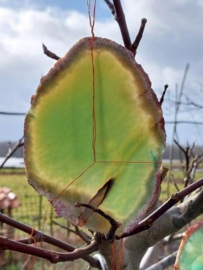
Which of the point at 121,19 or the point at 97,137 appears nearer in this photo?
the point at 97,137

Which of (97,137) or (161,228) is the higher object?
(97,137)

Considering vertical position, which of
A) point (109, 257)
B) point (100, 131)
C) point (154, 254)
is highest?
point (100, 131)

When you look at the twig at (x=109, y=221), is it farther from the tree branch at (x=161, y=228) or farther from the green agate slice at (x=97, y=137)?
the tree branch at (x=161, y=228)

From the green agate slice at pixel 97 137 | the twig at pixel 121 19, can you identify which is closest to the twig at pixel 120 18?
the twig at pixel 121 19

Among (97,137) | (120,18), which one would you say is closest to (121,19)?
(120,18)

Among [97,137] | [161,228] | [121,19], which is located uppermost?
[121,19]

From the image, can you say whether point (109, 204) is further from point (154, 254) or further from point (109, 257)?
point (154, 254)

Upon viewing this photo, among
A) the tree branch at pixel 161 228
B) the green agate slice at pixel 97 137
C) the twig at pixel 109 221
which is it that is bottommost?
the tree branch at pixel 161 228

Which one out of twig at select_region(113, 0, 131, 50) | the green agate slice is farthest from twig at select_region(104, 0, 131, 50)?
the green agate slice

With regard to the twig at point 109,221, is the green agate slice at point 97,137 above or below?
above

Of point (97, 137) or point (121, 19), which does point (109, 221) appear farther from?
point (121, 19)

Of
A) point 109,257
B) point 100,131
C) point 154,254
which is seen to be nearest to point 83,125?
point 100,131
